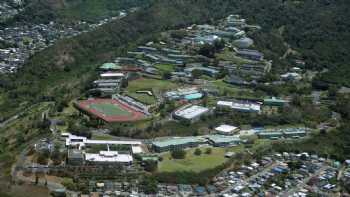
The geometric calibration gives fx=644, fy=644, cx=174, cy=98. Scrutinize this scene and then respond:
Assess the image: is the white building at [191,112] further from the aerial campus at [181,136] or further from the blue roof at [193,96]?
the blue roof at [193,96]

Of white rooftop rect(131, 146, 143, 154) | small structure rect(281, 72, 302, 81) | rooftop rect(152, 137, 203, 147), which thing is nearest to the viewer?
white rooftop rect(131, 146, 143, 154)

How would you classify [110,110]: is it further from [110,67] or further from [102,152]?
[110,67]

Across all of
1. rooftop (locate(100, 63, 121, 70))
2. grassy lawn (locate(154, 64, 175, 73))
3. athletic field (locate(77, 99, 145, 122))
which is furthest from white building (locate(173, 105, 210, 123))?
rooftop (locate(100, 63, 121, 70))

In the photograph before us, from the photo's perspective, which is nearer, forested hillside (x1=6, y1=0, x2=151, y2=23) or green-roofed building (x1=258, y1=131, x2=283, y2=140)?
green-roofed building (x1=258, y1=131, x2=283, y2=140)

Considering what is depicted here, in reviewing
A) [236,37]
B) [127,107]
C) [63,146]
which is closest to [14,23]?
[236,37]

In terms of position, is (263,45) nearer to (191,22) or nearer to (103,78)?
(191,22)

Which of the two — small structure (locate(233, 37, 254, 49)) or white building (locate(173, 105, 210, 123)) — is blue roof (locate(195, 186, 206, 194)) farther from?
small structure (locate(233, 37, 254, 49))
